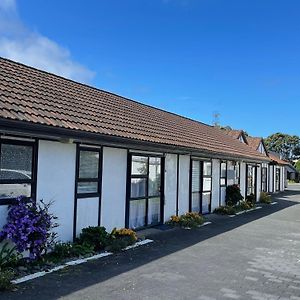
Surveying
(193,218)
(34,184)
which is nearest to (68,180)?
(34,184)

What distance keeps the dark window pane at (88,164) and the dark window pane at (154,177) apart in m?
3.01

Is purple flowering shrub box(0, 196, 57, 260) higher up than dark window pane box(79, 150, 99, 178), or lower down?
lower down

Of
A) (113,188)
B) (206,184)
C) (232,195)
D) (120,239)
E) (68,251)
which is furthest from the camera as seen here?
(232,195)

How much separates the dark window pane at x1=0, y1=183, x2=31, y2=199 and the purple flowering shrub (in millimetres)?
186

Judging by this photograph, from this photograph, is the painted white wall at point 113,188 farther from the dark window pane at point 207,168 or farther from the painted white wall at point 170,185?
the dark window pane at point 207,168

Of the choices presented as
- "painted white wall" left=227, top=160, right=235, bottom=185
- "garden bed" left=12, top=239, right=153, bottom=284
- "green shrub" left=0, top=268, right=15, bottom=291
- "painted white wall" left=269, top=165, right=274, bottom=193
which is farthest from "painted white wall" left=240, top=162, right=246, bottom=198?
"green shrub" left=0, top=268, right=15, bottom=291

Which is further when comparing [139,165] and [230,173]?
[230,173]

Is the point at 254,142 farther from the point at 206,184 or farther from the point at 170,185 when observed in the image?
the point at 170,185

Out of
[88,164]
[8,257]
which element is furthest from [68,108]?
[8,257]

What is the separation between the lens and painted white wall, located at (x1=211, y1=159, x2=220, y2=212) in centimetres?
1786

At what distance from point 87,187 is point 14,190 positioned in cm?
233

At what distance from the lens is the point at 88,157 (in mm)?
9664

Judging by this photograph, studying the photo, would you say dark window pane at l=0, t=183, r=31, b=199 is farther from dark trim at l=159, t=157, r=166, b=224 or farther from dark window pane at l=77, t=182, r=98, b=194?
dark trim at l=159, t=157, r=166, b=224

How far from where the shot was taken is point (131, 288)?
6445 millimetres
